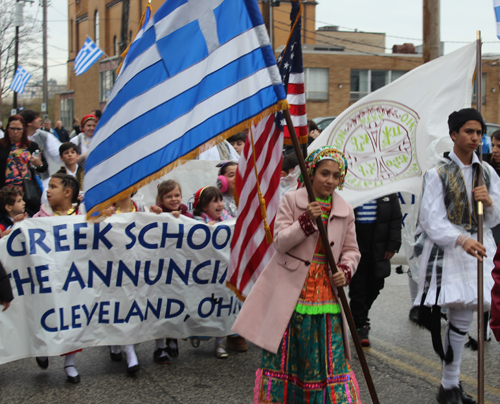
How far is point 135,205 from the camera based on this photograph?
19.0 feet

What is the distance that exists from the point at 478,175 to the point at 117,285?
297 centimetres

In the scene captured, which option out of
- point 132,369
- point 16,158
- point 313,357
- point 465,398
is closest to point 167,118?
point 313,357

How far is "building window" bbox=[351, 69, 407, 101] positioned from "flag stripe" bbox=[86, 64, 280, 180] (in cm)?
3719

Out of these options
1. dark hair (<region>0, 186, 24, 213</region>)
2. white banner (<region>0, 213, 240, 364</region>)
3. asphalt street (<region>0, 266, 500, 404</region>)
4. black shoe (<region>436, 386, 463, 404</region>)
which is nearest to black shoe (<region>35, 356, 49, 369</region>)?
asphalt street (<region>0, 266, 500, 404</region>)

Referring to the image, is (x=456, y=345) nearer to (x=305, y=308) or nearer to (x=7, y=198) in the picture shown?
(x=305, y=308)

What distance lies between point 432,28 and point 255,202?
8116 millimetres

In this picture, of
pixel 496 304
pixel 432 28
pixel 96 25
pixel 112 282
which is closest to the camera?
pixel 496 304

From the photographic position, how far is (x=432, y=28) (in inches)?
446

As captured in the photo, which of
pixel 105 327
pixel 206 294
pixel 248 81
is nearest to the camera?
pixel 248 81

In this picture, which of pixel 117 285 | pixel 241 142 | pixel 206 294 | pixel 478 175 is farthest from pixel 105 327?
pixel 241 142

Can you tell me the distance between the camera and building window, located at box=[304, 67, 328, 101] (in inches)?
1522

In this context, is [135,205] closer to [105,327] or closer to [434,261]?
[105,327]

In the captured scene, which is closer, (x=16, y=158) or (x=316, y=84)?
(x=16, y=158)

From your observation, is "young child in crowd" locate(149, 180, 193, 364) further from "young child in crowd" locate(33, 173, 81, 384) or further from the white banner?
"young child in crowd" locate(33, 173, 81, 384)
